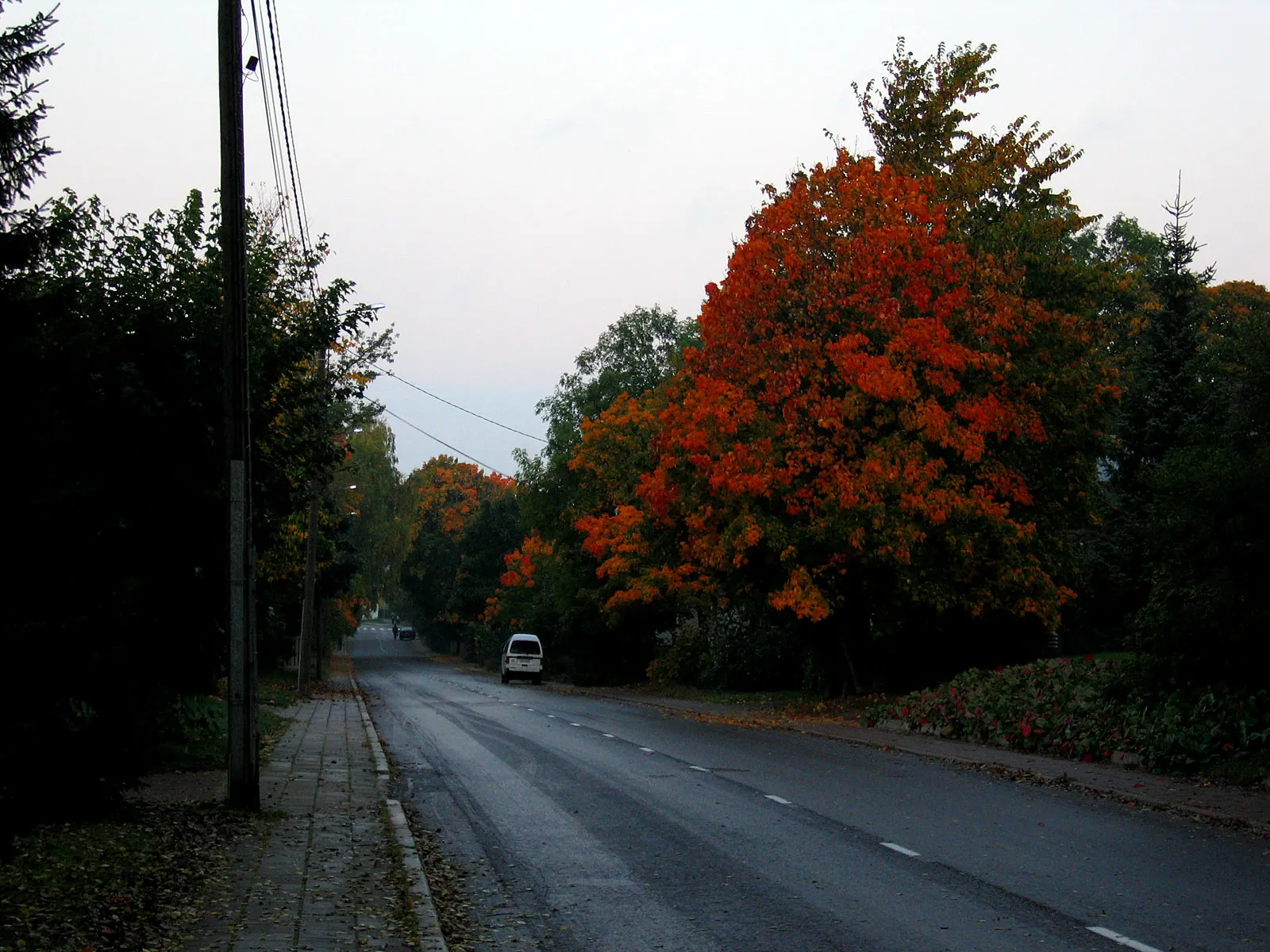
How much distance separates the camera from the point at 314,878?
9.52 m

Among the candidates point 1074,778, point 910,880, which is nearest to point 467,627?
point 1074,778

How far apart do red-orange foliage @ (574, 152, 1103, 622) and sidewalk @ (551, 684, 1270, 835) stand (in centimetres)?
422

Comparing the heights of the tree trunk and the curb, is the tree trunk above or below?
above

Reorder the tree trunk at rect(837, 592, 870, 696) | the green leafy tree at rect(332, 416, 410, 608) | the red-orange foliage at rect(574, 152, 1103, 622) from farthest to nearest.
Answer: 1. the green leafy tree at rect(332, 416, 410, 608)
2. the tree trunk at rect(837, 592, 870, 696)
3. the red-orange foliage at rect(574, 152, 1103, 622)

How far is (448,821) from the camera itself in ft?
43.3

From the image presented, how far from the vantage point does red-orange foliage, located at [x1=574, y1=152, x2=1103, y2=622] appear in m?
27.6

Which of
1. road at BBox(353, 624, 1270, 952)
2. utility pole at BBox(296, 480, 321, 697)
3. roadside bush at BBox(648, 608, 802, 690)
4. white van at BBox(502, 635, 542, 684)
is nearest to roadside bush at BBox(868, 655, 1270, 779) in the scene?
road at BBox(353, 624, 1270, 952)

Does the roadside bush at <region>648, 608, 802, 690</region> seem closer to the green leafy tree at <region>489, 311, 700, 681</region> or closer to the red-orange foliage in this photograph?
the green leafy tree at <region>489, 311, 700, 681</region>

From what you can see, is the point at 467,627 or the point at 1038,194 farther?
the point at 467,627

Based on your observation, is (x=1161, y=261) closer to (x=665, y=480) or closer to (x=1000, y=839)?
(x=665, y=480)

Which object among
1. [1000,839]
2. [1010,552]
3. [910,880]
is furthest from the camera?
[1010,552]

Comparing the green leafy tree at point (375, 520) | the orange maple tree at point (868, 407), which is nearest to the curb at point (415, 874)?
the orange maple tree at point (868, 407)

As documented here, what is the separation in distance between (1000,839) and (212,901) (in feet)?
22.5

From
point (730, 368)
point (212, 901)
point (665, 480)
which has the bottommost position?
point (212, 901)
